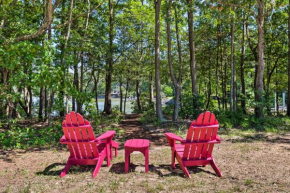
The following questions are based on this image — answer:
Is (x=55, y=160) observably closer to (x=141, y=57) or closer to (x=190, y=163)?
(x=190, y=163)

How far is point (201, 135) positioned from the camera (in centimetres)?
321

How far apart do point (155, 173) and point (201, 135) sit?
95 cm

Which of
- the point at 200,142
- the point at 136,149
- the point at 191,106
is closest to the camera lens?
the point at 200,142

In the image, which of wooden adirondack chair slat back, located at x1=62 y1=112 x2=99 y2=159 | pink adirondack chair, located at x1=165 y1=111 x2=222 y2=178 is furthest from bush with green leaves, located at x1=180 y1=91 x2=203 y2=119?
wooden adirondack chair slat back, located at x1=62 y1=112 x2=99 y2=159

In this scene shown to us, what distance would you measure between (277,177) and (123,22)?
11.3 meters

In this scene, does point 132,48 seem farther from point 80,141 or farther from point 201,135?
point 201,135

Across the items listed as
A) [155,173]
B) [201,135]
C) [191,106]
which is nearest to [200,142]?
[201,135]

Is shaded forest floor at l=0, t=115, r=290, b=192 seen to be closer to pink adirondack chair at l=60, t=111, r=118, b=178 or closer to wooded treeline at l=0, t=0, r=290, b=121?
pink adirondack chair at l=60, t=111, r=118, b=178

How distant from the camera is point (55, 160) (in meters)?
4.18

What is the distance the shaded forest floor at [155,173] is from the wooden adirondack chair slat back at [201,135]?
0.32 metres

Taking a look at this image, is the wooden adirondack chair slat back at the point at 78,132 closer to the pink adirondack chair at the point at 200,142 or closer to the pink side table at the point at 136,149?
the pink side table at the point at 136,149

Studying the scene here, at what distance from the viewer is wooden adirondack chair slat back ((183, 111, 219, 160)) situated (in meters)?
3.16

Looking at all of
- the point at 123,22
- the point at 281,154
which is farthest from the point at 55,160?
the point at 123,22

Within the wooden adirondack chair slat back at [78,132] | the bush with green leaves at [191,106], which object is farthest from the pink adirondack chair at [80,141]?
the bush with green leaves at [191,106]
